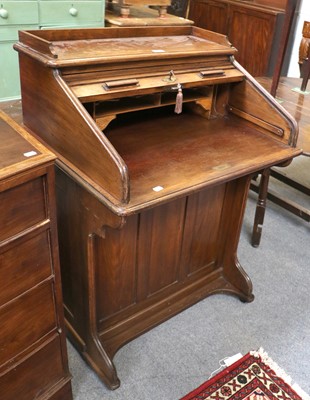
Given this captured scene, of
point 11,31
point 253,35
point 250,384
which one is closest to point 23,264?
point 250,384

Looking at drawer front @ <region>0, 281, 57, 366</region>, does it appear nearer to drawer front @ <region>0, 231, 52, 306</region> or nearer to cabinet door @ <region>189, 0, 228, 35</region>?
drawer front @ <region>0, 231, 52, 306</region>

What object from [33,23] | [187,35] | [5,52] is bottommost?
[5,52]

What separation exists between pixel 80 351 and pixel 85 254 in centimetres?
53

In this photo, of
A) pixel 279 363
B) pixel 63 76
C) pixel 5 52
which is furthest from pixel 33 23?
pixel 279 363

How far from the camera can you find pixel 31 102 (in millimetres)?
1545

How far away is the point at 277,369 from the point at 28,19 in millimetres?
2752

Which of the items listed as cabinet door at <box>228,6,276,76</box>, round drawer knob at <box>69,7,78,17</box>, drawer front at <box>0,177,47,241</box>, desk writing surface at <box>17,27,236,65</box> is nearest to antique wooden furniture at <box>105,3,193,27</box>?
round drawer knob at <box>69,7,78,17</box>

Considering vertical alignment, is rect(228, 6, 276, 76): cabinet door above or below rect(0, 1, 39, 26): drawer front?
below

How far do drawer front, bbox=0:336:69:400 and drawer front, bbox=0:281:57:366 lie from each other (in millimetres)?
66

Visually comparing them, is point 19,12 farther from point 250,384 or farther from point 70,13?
point 250,384

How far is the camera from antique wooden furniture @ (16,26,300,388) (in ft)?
4.46

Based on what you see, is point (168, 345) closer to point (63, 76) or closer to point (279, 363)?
point (279, 363)

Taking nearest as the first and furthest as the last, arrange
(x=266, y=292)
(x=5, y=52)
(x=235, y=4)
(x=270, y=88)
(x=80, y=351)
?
(x=80, y=351)
(x=266, y=292)
(x=270, y=88)
(x=5, y=52)
(x=235, y=4)

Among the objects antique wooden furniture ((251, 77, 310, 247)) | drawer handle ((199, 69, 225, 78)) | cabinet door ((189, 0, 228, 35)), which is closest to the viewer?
drawer handle ((199, 69, 225, 78))
